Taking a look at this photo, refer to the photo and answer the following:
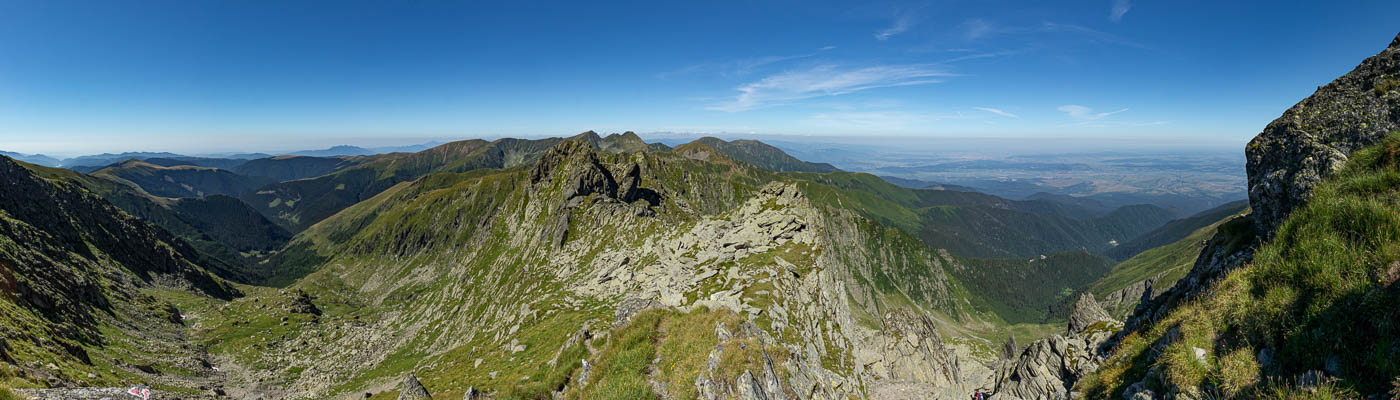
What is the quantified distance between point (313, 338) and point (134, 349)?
4177 cm

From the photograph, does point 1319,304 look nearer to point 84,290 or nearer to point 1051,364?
point 1051,364

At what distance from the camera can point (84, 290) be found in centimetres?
8938

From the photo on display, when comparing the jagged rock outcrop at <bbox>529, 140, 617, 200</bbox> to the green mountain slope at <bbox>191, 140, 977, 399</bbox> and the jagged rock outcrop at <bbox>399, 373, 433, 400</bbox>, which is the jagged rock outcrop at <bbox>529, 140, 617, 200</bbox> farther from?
the jagged rock outcrop at <bbox>399, 373, 433, 400</bbox>

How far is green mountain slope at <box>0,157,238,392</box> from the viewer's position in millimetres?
51844

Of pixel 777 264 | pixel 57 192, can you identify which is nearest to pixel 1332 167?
pixel 777 264

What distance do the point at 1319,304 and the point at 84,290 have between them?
6466 inches

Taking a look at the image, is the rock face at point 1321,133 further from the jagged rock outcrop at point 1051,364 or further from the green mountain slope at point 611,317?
the green mountain slope at point 611,317

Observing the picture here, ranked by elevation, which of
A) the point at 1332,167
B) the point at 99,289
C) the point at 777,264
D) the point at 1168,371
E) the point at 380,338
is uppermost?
the point at 1332,167

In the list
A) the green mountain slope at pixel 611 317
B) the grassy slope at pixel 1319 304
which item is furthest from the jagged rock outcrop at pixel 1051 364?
the grassy slope at pixel 1319 304

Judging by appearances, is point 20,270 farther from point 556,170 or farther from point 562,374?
point 562,374

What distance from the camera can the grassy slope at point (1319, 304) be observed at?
7605mm

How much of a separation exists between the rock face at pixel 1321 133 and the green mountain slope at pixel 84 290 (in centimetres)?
6156

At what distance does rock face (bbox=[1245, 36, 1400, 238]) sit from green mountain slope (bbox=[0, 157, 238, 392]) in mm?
61562

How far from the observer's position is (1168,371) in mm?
11125
